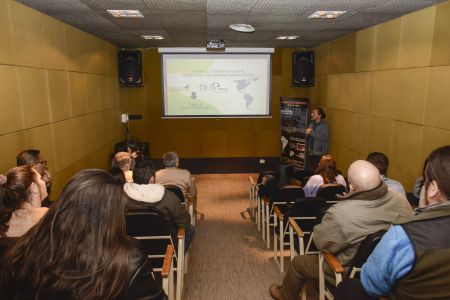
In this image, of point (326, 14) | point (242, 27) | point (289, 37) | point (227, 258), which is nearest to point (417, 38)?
point (326, 14)

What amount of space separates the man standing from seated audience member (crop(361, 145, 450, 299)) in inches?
190

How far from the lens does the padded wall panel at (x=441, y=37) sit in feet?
11.0

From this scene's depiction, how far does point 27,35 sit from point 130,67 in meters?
3.80

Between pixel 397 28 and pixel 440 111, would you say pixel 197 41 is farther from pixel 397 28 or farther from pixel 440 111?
pixel 440 111

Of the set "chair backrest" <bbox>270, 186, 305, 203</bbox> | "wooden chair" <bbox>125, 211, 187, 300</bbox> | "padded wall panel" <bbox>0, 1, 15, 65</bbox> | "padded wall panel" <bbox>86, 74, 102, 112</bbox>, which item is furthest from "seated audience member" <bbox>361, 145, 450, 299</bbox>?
"padded wall panel" <bbox>86, 74, 102, 112</bbox>

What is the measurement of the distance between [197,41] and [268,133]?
2.90m

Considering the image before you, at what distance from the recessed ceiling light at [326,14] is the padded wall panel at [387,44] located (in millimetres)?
774

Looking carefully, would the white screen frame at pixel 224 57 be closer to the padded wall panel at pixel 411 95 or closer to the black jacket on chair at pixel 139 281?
the padded wall panel at pixel 411 95

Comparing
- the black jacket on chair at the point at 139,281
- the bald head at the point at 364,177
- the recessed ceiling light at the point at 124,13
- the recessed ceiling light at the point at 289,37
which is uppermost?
the recessed ceiling light at the point at 289,37

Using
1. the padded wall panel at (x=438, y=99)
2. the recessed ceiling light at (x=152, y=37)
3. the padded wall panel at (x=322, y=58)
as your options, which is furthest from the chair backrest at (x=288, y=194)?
the padded wall panel at (x=322, y=58)

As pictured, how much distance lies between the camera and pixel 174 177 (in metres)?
4.09

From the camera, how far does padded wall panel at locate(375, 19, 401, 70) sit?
432 cm

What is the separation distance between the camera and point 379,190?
2250 millimetres

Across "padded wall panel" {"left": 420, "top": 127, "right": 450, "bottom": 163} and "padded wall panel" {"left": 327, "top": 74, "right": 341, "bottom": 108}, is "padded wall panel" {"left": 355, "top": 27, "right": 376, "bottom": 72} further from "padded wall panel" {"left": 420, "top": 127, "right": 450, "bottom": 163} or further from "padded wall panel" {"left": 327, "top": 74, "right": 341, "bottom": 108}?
"padded wall panel" {"left": 420, "top": 127, "right": 450, "bottom": 163}
